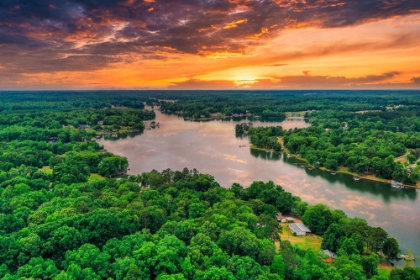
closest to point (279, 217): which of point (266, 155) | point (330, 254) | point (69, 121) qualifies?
point (330, 254)

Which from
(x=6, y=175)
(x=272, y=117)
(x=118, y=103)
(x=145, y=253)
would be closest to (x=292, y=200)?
(x=145, y=253)

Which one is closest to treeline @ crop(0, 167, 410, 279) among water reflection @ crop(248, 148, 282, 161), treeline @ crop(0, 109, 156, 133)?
water reflection @ crop(248, 148, 282, 161)

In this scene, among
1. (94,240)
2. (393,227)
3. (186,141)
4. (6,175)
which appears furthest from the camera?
(186,141)

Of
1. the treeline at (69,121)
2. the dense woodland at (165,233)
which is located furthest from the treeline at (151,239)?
the treeline at (69,121)

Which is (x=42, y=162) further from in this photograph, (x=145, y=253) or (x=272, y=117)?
(x=272, y=117)

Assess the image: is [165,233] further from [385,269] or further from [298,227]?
[385,269]

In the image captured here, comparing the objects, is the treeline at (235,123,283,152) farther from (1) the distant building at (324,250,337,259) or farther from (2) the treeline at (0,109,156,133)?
(2) the treeline at (0,109,156,133)

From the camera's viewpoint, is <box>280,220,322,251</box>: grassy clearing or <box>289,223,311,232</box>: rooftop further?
<box>289,223,311,232</box>: rooftop
